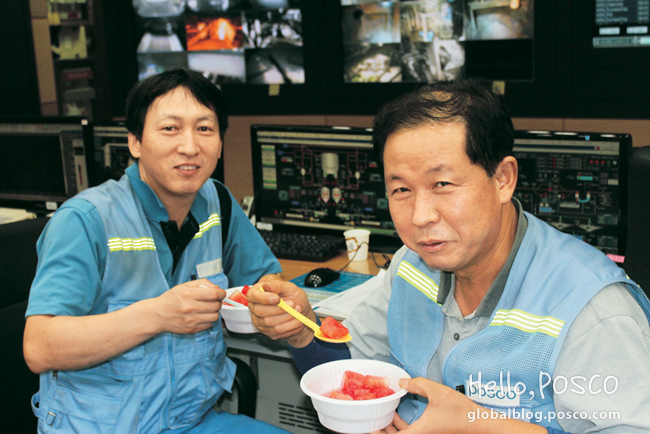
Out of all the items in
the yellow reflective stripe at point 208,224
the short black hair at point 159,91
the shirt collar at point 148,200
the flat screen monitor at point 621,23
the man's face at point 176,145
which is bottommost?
the yellow reflective stripe at point 208,224

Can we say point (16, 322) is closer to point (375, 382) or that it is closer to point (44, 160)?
point (375, 382)

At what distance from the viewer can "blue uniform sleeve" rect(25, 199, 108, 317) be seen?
141 centimetres

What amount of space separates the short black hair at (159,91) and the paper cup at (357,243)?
0.86m

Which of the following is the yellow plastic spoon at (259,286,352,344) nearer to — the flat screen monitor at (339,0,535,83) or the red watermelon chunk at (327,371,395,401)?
the red watermelon chunk at (327,371,395,401)

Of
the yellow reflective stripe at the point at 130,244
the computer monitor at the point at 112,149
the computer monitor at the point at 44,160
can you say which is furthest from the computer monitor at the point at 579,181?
the computer monitor at the point at 44,160

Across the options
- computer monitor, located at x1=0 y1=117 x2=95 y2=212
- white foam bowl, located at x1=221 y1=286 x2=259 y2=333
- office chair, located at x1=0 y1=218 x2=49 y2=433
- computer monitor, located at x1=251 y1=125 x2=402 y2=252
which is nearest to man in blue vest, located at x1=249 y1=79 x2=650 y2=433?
white foam bowl, located at x1=221 y1=286 x2=259 y2=333

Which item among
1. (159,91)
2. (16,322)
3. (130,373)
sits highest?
(159,91)

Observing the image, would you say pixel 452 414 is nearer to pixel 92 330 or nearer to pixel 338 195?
pixel 92 330

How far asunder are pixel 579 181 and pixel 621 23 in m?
0.72

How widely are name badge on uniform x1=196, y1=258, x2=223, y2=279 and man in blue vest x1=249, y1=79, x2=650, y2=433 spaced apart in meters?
0.75

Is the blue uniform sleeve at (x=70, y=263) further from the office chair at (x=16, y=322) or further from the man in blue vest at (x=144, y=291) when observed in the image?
the office chair at (x=16, y=322)

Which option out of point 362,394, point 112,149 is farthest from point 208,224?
point 112,149

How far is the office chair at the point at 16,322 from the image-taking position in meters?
1.66

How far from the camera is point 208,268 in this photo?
181 cm
